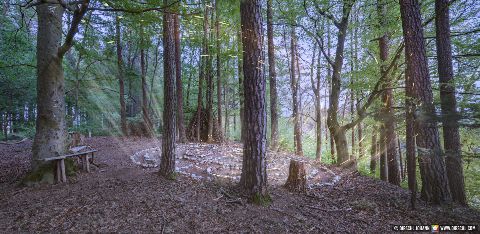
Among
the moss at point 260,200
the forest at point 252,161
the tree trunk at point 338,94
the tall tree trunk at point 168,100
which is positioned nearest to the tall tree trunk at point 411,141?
the forest at point 252,161

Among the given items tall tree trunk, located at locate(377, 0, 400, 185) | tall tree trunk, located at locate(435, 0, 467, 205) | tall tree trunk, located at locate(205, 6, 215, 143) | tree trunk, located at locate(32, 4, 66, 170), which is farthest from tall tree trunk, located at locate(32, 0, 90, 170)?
tall tree trunk, located at locate(435, 0, 467, 205)

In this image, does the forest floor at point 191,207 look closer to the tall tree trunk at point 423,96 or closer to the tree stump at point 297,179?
the tree stump at point 297,179

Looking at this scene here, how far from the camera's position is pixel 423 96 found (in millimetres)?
5355

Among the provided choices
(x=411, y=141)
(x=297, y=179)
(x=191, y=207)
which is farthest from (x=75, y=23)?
(x=411, y=141)

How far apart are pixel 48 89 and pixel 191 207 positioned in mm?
4736

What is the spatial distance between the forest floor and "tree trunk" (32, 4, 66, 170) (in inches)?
37.1

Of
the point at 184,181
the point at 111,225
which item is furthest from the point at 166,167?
the point at 111,225

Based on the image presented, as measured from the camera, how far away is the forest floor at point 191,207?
3.89 metres

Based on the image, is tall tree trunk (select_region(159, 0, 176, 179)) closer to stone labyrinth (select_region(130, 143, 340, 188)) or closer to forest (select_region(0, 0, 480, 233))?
forest (select_region(0, 0, 480, 233))

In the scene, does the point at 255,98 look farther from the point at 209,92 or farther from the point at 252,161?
the point at 209,92

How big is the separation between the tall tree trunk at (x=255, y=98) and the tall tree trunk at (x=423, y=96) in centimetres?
331

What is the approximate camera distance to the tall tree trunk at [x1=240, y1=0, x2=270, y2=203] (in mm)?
4949

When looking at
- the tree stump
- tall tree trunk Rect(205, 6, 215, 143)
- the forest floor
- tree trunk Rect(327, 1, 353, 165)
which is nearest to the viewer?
the forest floor

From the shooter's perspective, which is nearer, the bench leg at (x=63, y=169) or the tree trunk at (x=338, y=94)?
the bench leg at (x=63, y=169)
